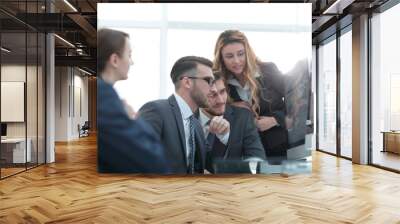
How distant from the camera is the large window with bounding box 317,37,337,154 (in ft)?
34.3

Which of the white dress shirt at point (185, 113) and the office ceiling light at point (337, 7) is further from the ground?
the office ceiling light at point (337, 7)

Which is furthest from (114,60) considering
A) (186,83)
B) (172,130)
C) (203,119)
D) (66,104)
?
(66,104)

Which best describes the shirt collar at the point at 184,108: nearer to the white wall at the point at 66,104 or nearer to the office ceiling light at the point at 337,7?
the office ceiling light at the point at 337,7

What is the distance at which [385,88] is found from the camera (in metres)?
7.78

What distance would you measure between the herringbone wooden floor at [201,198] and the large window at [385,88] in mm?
809

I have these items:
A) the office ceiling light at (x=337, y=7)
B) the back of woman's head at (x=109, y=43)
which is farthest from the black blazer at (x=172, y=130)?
the office ceiling light at (x=337, y=7)

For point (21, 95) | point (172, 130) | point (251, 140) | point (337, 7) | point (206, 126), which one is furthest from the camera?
point (21, 95)

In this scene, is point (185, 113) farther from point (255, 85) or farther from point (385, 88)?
point (385, 88)

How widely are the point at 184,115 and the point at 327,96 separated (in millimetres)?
5908

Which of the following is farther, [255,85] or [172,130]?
[255,85]

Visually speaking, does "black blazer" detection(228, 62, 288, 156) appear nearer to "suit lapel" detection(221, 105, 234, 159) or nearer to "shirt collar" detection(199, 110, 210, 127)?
"suit lapel" detection(221, 105, 234, 159)

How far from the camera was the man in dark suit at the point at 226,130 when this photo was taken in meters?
6.68

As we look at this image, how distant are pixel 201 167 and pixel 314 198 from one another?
89.3 inches

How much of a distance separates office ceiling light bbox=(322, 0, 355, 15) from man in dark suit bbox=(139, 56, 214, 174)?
95.7 inches
